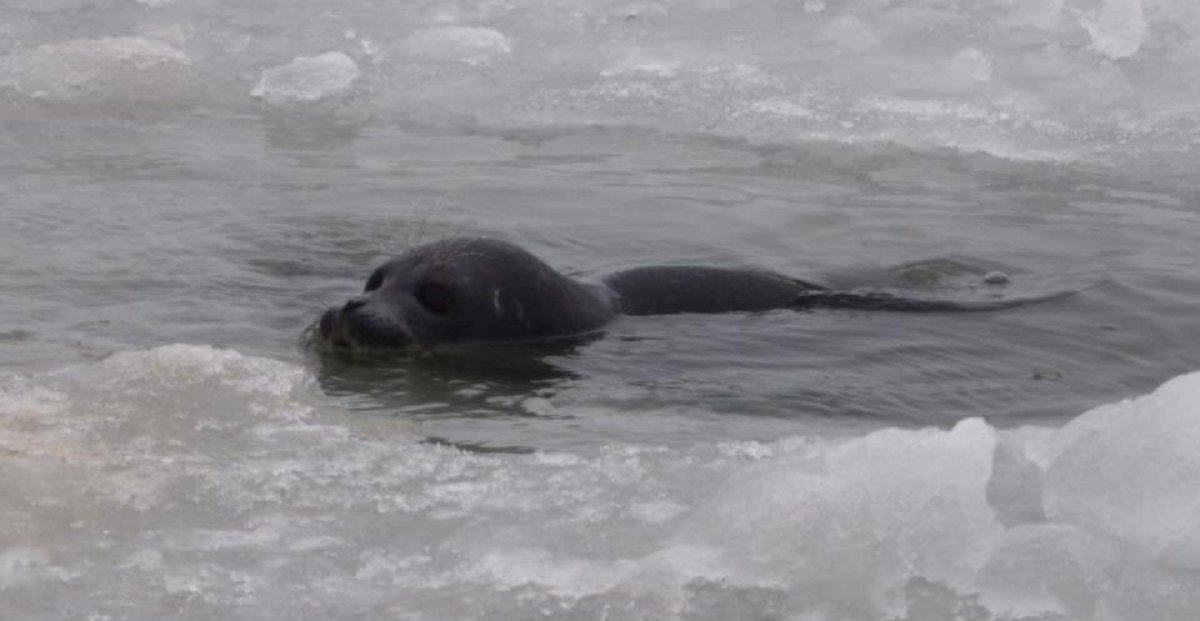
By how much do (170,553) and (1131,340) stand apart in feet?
12.4


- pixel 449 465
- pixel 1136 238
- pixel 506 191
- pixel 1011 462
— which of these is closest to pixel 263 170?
pixel 506 191

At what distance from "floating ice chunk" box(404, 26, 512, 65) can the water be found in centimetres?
4

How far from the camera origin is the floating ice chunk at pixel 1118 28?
1014 cm

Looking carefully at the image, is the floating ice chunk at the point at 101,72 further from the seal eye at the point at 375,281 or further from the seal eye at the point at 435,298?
the seal eye at the point at 435,298

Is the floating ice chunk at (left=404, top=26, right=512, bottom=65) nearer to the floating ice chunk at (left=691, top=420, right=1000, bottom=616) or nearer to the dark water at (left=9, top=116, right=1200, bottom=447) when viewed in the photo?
the dark water at (left=9, top=116, right=1200, bottom=447)

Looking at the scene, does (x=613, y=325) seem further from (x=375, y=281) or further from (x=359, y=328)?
(x=359, y=328)

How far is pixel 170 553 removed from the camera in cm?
388

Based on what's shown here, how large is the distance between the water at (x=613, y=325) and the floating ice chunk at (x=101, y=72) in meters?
0.03

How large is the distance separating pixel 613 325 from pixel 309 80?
4382 mm

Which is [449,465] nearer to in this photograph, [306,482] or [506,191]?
[306,482]

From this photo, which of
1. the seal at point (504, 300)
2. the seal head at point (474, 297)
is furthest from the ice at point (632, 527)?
the seal head at point (474, 297)

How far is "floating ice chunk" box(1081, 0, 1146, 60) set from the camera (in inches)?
399

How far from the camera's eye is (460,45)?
11.1m

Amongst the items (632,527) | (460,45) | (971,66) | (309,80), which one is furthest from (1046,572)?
(460,45)
